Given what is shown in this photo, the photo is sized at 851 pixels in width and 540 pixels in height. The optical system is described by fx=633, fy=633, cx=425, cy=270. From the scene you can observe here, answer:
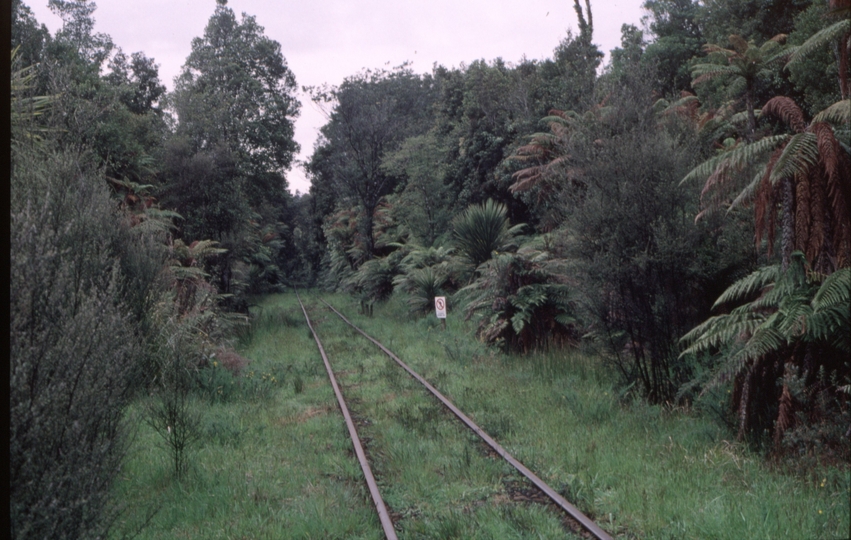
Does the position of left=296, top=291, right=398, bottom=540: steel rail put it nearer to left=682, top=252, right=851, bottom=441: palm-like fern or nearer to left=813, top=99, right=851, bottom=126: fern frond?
left=682, top=252, right=851, bottom=441: palm-like fern

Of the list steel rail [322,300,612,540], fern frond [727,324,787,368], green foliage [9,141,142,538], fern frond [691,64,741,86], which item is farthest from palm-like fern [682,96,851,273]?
green foliage [9,141,142,538]

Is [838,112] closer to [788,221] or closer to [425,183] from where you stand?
[788,221]

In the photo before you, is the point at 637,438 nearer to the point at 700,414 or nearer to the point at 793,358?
the point at 700,414

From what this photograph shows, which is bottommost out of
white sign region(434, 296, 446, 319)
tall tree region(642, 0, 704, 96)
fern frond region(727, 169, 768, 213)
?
white sign region(434, 296, 446, 319)

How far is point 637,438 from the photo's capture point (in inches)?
261

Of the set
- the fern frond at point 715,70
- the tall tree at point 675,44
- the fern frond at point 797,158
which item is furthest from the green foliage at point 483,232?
the tall tree at point 675,44

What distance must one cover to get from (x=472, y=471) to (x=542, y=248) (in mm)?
8043

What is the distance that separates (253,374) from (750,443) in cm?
789

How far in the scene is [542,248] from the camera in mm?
13367

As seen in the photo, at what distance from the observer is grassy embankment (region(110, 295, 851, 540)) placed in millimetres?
4676

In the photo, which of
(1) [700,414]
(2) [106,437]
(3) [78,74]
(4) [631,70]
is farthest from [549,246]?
(3) [78,74]

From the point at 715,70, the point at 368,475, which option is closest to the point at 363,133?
the point at 715,70

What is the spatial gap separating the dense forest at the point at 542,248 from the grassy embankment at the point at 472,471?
54 cm

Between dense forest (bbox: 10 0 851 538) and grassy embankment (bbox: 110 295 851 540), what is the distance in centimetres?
54
